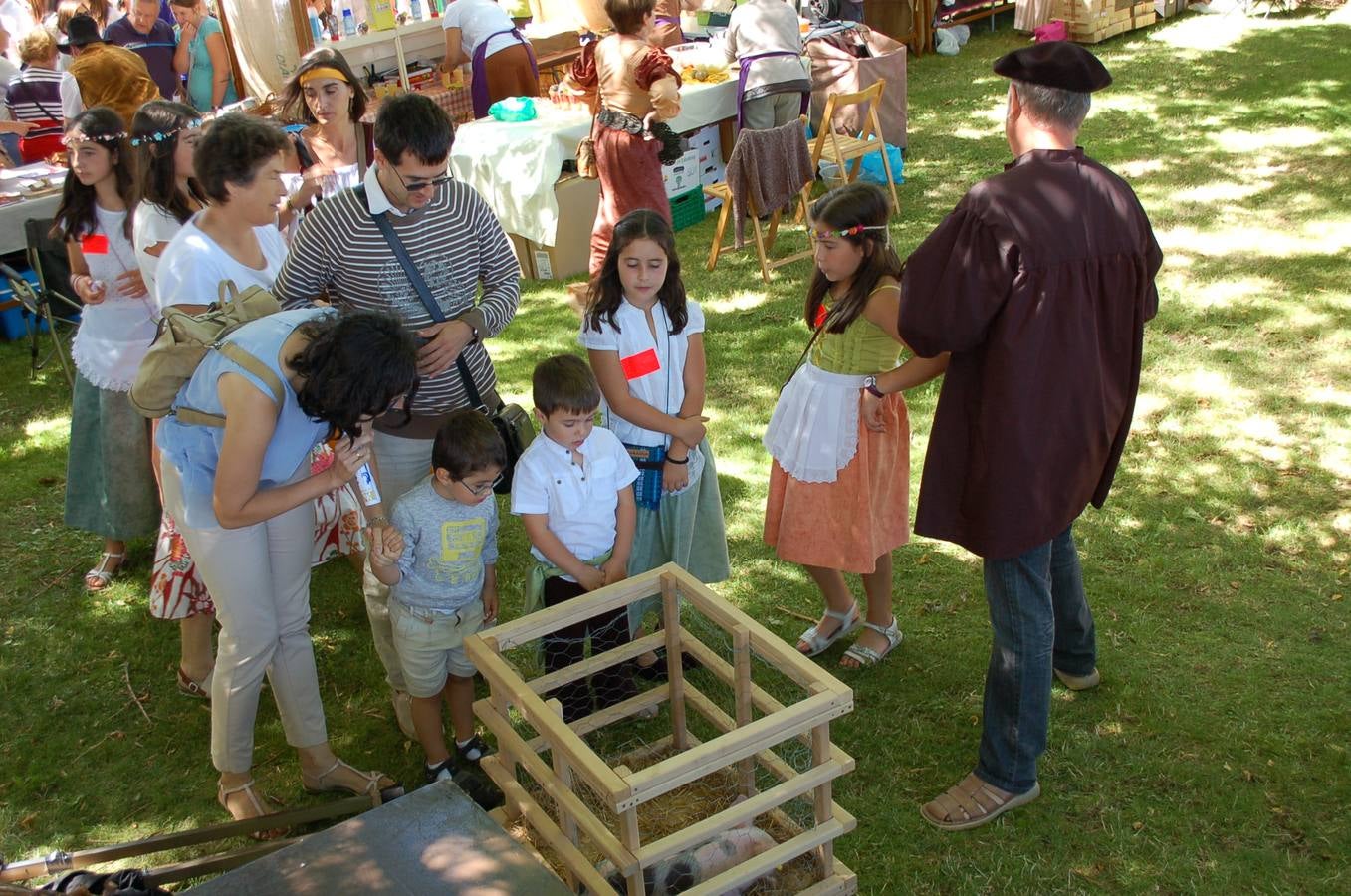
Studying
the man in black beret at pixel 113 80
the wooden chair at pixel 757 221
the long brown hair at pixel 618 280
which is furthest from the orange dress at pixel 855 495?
the man in black beret at pixel 113 80

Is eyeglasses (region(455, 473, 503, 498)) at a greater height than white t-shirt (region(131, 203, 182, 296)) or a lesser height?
lesser

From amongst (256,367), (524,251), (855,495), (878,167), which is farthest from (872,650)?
(878,167)

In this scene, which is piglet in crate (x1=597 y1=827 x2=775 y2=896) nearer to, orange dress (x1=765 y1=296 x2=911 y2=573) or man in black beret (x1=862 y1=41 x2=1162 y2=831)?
man in black beret (x1=862 y1=41 x2=1162 y2=831)

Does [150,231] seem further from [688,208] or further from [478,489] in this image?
[688,208]

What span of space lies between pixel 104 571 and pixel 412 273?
233 centimetres

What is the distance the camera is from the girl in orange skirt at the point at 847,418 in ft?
10.9

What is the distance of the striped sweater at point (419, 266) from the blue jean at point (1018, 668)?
5.27 feet

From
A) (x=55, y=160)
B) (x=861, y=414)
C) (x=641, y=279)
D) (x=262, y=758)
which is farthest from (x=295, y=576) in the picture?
(x=55, y=160)

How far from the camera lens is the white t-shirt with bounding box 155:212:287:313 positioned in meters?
3.14

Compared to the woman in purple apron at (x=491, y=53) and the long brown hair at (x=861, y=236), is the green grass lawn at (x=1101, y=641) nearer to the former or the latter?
the long brown hair at (x=861, y=236)

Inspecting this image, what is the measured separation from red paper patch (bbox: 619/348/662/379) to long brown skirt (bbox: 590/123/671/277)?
122 inches

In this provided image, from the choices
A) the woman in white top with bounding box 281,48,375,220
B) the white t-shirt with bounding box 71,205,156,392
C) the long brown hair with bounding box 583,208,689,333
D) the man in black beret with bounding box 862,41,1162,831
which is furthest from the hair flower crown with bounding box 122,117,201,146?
the man in black beret with bounding box 862,41,1162,831

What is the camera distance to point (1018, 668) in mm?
2986

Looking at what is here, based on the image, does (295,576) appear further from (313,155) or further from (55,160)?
(55,160)
